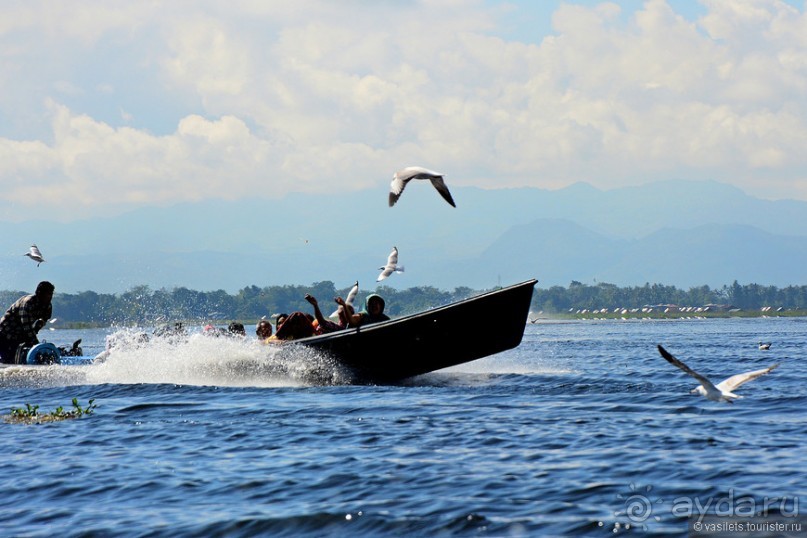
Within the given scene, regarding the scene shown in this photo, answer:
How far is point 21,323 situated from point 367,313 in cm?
767

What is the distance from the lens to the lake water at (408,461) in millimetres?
8625

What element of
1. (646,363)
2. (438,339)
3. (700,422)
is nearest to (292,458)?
(700,422)

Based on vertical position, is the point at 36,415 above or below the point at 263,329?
below

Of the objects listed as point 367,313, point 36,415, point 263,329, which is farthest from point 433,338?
point 36,415

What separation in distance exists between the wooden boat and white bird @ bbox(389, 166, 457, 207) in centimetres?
219

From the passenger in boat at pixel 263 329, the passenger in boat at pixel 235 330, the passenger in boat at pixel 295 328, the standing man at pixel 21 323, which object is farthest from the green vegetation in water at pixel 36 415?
the passenger in boat at pixel 235 330

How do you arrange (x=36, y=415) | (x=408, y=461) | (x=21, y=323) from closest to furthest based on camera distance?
(x=408, y=461) < (x=36, y=415) < (x=21, y=323)

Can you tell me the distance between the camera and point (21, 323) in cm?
2122

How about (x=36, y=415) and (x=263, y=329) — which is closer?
(x=36, y=415)

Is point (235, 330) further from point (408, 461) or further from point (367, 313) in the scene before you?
point (408, 461)

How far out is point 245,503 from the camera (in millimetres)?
9328

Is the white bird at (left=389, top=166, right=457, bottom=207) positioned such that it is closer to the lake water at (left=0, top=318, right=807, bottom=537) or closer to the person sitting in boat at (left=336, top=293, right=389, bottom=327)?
the person sitting in boat at (left=336, top=293, right=389, bottom=327)

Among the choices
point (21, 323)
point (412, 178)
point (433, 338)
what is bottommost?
point (433, 338)

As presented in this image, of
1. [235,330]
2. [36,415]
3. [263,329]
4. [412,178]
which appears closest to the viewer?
[36,415]
